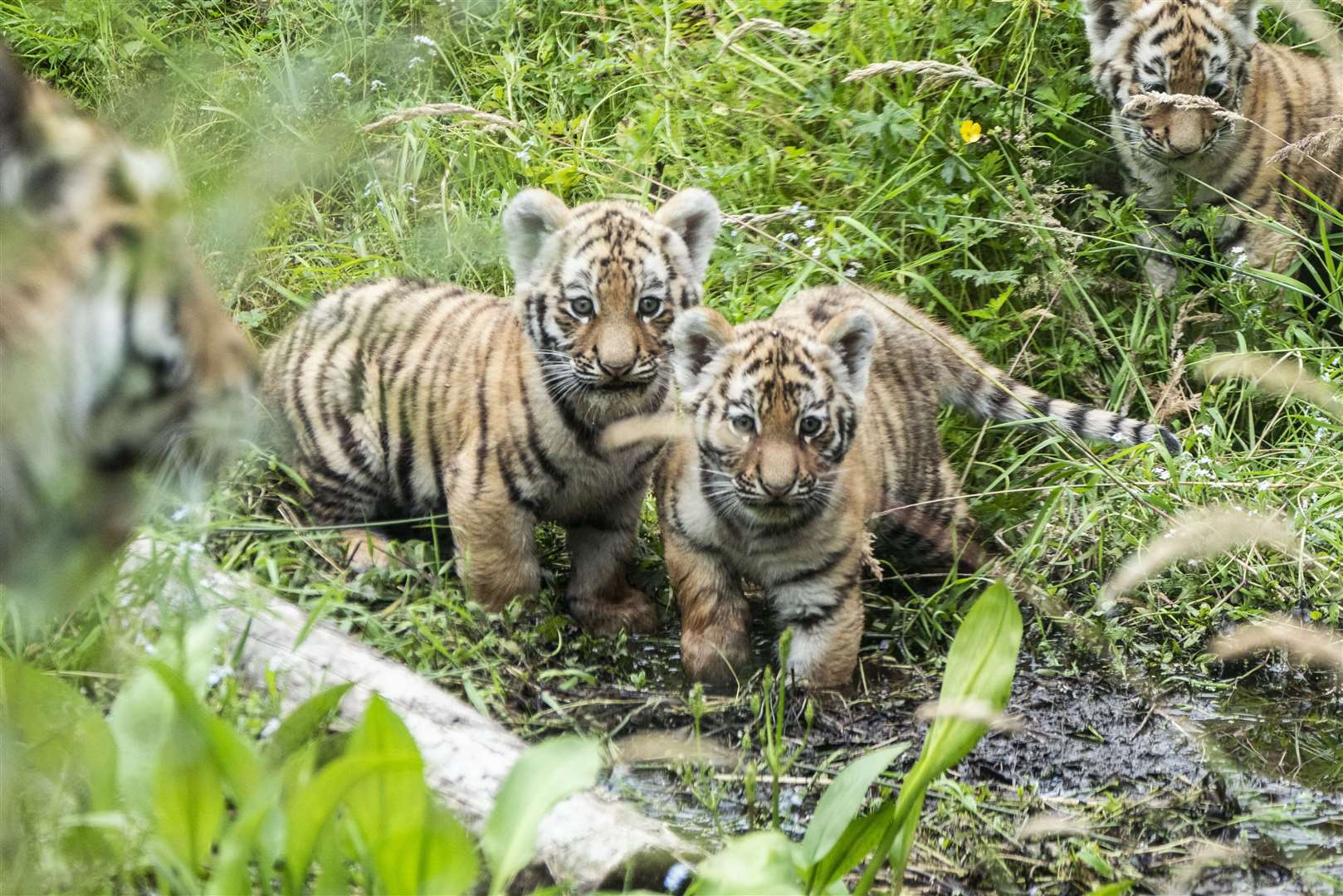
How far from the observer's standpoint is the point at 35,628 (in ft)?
11.5

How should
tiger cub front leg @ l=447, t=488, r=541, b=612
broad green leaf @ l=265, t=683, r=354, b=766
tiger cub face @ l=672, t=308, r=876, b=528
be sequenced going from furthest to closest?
tiger cub front leg @ l=447, t=488, r=541, b=612 < tiger cub face @ l=672, t=308, r=876, b=528 < broad green leaf @ l=265, t=683, r=354, b=766

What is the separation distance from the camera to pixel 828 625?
14.0 ft

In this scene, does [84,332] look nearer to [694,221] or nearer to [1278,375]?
[694,221]

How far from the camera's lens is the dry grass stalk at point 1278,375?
4.86 meters

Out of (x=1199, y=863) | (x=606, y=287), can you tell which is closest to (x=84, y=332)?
(x=606, y=287)

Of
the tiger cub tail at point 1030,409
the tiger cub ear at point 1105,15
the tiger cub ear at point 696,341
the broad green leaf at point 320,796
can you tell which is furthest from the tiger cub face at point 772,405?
the tiger cub ear at point 1105,15

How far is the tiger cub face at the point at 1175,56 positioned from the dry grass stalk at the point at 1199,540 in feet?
6.06

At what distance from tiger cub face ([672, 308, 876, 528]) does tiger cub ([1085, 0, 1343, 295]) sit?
2.06 m

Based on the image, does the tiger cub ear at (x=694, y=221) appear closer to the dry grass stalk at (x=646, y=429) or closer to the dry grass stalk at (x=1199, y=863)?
the dry grass stalk at (x=646, y=429)

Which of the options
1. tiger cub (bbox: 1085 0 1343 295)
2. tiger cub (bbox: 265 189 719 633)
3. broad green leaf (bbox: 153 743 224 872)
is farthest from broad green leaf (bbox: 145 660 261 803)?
tiger cub (bbox: 1085 0 1343 295)

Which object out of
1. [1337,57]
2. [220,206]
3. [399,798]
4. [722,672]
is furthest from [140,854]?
[1337,57]

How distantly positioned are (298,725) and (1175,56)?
457cm

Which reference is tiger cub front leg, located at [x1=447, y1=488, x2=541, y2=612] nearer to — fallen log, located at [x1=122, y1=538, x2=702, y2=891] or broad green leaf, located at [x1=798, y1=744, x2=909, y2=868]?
fallen log, located at [x1=122, y1=538, x2=702, y2=891]

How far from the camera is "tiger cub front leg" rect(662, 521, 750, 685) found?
169 inches
